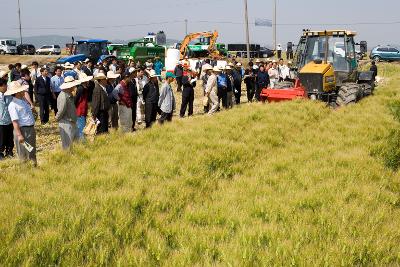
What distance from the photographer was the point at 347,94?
11.6 meters

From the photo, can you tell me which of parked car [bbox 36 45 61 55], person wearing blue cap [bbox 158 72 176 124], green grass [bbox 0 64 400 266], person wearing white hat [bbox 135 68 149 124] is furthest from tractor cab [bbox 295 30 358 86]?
parked car [bbox 36 45 61 55]

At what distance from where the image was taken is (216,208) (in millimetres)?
4660

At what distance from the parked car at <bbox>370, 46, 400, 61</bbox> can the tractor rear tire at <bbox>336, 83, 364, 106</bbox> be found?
26.8 meters

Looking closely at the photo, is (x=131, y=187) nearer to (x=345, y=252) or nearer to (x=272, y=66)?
(x=345, y=252)

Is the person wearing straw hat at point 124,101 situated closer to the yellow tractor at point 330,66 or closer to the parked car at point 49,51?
the yellow tractor at point 330,66

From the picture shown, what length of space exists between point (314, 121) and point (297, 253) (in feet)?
22.0

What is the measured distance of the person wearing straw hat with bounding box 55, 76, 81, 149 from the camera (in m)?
6.76

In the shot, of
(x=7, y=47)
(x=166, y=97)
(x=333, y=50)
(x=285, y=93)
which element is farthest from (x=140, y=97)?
(x=7, y=47)

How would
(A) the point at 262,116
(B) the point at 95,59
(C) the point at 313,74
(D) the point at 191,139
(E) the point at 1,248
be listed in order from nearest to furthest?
(E) the point at 1,248 < (D) the point at 191,139 < (A) the point at 262,116 < (C) the point at 313,74 < (B) the point at 95,59

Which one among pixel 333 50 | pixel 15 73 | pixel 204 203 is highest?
pixel 333 50

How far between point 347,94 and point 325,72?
3.10 ft

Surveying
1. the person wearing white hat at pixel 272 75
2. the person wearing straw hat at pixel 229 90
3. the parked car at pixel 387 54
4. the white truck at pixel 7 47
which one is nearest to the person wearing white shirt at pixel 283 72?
the person wearing white hat at pixel 272 75

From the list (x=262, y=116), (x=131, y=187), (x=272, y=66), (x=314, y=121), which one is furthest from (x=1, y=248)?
(x=272, y=66)

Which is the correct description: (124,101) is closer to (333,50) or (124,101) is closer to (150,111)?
(150,111)
